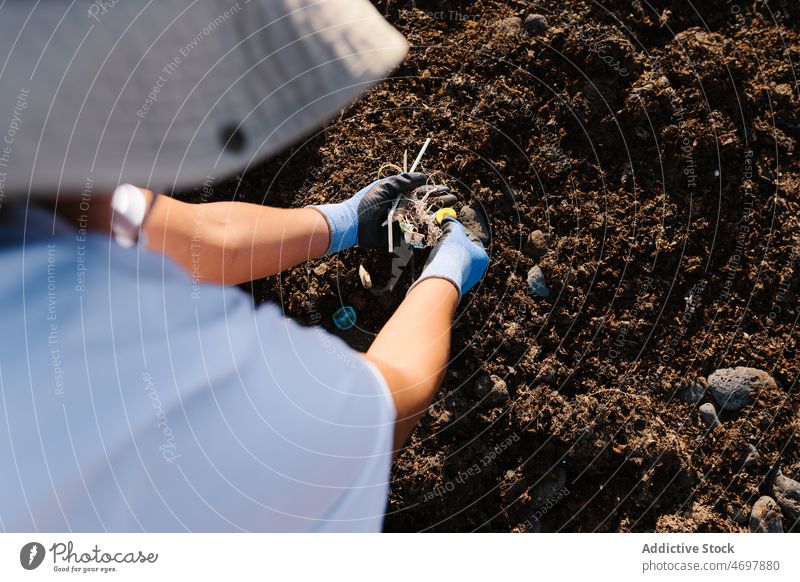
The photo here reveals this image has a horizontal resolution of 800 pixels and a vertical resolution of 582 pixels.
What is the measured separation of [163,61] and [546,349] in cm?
173

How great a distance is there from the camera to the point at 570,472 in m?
2.06

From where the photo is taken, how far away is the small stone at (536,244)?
2.13 metres

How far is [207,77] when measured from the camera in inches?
91.4

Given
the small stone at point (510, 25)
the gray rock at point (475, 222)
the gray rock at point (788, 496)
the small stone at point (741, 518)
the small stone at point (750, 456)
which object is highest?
the small stone at point (510, 25)

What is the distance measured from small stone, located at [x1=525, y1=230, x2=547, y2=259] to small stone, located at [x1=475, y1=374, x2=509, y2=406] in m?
0.46

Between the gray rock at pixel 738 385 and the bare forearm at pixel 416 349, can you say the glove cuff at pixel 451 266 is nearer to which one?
the bare forearm at pixel 416 349

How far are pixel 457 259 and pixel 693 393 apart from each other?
3.09 ft

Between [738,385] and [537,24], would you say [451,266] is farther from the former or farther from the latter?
[738,385]

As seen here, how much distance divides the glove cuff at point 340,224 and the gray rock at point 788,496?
168cm

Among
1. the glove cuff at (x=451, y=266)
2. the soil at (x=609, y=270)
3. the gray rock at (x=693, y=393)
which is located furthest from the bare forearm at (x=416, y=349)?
the gray rock at (x=693, y=393)

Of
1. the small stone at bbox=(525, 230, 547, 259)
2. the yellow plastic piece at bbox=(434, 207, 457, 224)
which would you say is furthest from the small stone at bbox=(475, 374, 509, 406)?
the yellow plastic piece at bbox=(434, 207, 457, 224)

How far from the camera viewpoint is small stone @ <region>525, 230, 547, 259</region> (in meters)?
2.13

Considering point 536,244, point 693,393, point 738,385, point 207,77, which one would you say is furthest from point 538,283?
point 207,77
